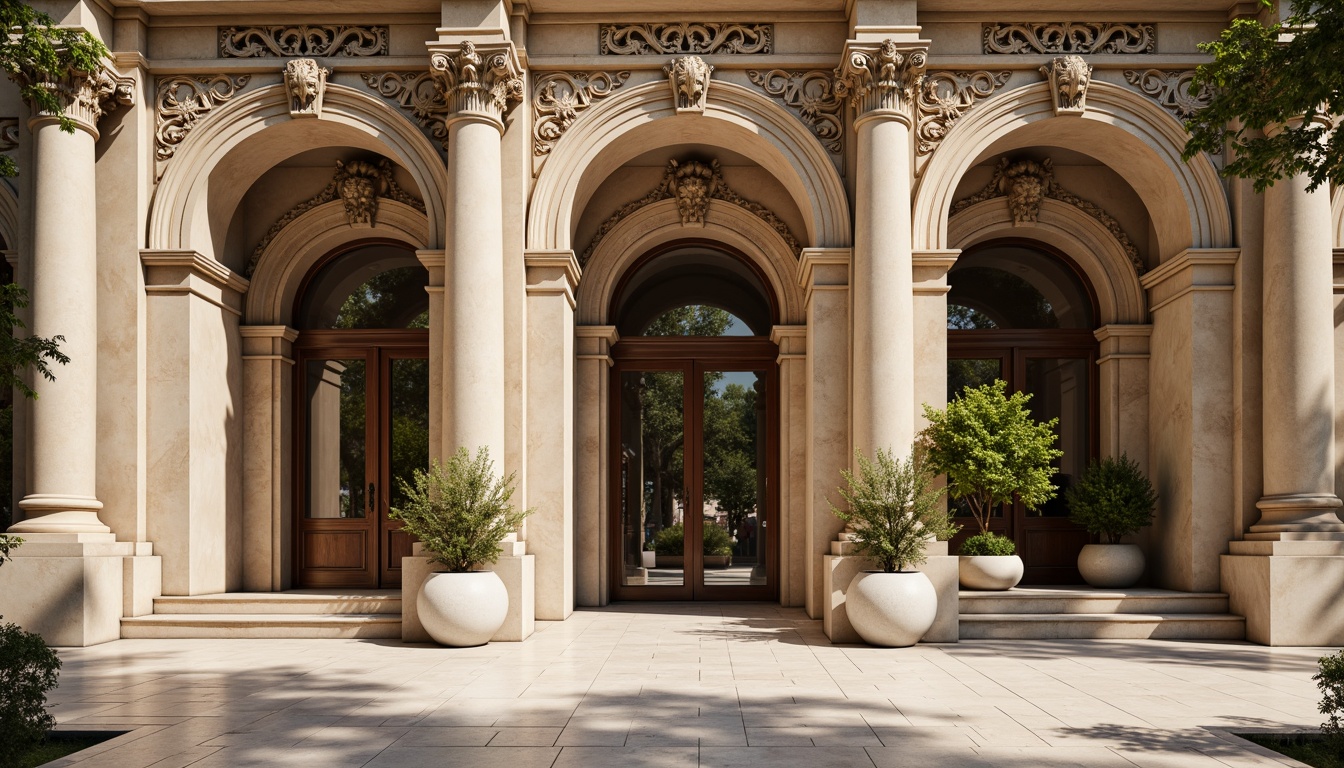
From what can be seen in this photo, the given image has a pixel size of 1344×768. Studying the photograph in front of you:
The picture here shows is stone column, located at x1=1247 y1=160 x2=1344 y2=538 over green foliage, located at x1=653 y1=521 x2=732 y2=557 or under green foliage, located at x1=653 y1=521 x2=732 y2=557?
over

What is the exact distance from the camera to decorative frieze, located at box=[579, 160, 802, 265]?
44.1 feet

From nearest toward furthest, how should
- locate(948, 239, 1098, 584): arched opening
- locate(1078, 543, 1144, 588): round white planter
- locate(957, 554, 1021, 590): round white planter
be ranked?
locate(957, 554, 1021, 590): round white planter, locate(1078, 543, 1144, 588): round white planter, locate(948, 239, 1098, 584): arched opening

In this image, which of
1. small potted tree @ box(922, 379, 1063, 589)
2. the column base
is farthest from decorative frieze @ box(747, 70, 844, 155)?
the column base

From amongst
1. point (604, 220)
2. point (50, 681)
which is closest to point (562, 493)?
point (604, 220)

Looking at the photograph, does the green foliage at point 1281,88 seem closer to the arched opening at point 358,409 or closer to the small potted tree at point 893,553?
the small potted tree at point 893,553

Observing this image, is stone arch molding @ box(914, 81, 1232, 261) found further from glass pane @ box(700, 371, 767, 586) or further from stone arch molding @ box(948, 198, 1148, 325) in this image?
glass pane @ box(700, 371, 767, 586)

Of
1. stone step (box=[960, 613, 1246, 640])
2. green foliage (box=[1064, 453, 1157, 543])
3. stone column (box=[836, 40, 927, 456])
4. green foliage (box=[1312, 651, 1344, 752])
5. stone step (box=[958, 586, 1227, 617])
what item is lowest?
stone step (box=[960, 613, 1246, 640])

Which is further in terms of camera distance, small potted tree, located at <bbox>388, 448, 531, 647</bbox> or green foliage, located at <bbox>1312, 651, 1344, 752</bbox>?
small potted tree, located at <bbox>388, 448, 531, 647</bbox>

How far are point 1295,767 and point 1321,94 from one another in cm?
390

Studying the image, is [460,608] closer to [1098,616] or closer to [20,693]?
[20,693]

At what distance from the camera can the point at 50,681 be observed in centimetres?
564

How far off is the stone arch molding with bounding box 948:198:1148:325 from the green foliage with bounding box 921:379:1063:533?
9.04 feet

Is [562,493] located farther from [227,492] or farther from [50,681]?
[50,681]

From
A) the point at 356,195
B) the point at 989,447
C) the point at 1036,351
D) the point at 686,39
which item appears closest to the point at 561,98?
the point at 686,39
